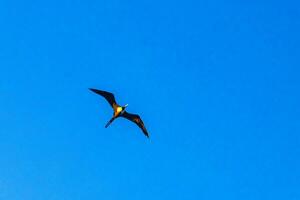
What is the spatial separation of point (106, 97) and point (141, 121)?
4.11 m

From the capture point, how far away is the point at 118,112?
47.0m

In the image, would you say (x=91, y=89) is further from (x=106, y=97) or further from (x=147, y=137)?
(x=147, y=137)

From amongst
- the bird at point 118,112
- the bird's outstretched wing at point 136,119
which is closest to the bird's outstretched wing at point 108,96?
the bird at point 118,112

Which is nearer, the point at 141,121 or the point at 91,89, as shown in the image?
the point at 91,89

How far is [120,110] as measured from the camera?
46906mm

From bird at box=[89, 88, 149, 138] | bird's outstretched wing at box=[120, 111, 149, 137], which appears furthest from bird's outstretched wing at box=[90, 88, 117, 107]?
bird's outstretched wing at box=[120, 111, 149, 137]

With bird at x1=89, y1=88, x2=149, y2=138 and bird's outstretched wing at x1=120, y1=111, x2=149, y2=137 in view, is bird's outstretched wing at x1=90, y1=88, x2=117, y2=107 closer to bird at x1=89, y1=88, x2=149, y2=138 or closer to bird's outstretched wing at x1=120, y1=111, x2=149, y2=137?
bird at x1=89, y1=88, x2=149, y2=138

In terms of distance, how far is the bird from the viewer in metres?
46.3

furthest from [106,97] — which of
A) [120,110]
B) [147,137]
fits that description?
[147,137]

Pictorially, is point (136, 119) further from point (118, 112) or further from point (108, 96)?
point (108, 96)

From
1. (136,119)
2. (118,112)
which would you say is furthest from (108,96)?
(136,119)

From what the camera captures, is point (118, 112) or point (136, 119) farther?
point (136, 119)

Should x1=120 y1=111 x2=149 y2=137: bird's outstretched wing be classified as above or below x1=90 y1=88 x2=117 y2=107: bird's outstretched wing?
below

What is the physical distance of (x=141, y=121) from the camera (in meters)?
48.4
